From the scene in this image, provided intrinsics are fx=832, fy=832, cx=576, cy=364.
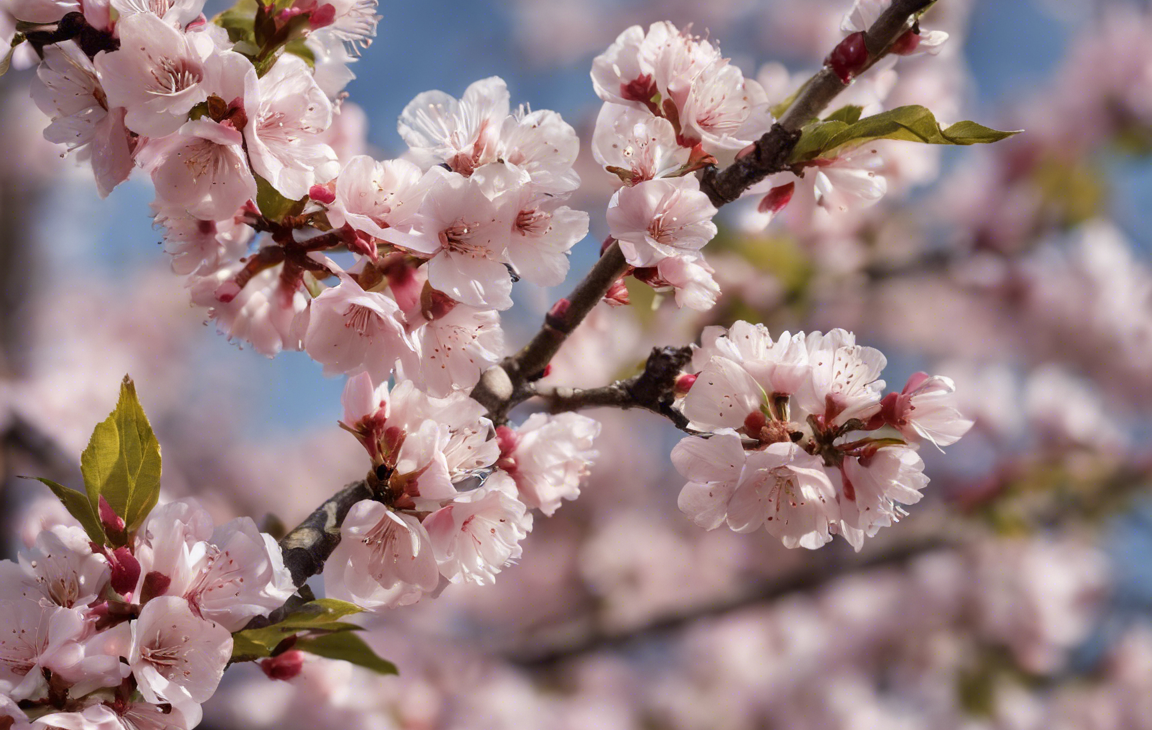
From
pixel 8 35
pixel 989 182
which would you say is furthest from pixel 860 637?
pixel 8 35

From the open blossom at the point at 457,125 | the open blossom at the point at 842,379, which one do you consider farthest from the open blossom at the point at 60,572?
the open blossom at the point at 842,379

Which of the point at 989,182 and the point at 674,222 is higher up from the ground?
the point at 674,222

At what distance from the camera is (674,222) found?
0.95m

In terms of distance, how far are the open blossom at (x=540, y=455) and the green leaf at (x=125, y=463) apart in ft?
1.32

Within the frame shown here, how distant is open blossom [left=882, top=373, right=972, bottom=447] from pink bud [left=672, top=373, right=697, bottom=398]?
234mm

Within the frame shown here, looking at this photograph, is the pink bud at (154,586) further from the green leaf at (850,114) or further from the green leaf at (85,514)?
the green leaf at (850,114)

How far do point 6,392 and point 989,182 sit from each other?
14.7 feet

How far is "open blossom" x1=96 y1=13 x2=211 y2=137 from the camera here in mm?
855

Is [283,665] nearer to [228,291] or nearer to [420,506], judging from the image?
[420,506]

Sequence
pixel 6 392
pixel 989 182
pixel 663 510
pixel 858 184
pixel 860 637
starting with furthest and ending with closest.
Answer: pixel 663 510 < pixel 860 637 < pixel 989 182 < pixel 6 392 < pixel 858 184

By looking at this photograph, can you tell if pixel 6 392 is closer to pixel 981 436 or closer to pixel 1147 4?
pixel 981 436

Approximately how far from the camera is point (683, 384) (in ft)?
3.49

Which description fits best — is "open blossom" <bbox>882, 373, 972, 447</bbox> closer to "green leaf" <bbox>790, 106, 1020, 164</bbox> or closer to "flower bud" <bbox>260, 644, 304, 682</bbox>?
"green leaf" <bbox>790, 106, 1020, 164</bbox>

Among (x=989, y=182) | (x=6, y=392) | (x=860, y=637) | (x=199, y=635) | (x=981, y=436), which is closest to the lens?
(x=199, y=635)
